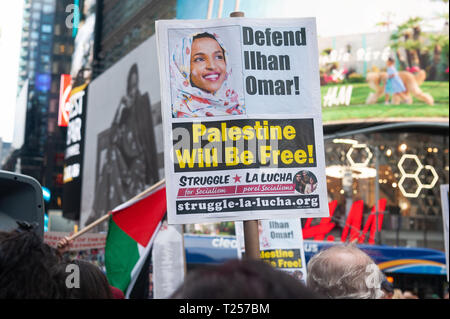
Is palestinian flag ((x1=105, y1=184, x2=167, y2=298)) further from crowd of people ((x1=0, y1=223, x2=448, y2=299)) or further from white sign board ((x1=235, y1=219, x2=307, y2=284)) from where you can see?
crowd of people ((x1=0, y1=223, x2=448, y2=299))

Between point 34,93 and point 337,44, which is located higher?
point 34,93

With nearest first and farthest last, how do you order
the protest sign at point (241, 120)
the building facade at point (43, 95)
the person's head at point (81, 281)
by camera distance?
the person's head at point (81, 281)
the protest sign at point (241, 120)
the building facade at point (43, 95)

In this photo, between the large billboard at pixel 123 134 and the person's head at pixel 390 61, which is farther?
the large billboard at pixel 123 134

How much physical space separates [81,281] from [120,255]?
410cm

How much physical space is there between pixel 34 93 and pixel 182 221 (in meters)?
74.5

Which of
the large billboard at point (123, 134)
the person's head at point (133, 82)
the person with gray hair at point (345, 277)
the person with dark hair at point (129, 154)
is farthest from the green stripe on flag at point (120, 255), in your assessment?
the person's head at point (133, 82)

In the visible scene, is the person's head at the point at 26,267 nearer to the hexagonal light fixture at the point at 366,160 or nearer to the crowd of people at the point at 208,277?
the crowd of people at the point at 208,277

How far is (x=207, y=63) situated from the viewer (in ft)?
11.5

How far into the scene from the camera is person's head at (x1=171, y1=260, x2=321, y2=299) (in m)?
1.16

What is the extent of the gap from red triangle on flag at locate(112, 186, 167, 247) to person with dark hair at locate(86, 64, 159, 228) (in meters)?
19.2

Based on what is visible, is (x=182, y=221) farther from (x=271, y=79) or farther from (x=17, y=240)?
(x=17, y=240)

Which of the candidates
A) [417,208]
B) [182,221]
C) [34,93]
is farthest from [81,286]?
[34,93]

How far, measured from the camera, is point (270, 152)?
3377mm

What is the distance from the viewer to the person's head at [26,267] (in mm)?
1820
